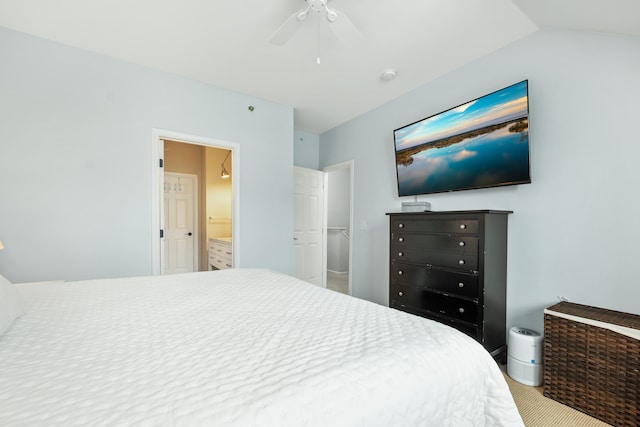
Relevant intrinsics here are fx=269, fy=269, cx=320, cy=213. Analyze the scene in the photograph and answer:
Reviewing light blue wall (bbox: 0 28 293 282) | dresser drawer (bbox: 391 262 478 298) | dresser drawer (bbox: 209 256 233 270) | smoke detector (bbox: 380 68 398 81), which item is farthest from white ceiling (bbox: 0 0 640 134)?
dresser drawer (bbox: 209 256 233 270)

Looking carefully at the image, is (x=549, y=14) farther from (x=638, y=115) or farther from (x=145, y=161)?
(x=145, y=161)

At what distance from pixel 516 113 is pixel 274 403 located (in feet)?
8.39

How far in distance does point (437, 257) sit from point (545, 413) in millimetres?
1189

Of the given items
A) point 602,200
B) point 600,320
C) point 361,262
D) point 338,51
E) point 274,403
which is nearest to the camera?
point 274,403

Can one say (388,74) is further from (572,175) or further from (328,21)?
(572,175)

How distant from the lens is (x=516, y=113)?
6.97 feet

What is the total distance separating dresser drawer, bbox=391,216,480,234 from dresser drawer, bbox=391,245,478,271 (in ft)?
0.62

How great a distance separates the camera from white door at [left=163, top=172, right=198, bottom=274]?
15.6 feet

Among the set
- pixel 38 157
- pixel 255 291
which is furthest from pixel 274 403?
pixel 38 157

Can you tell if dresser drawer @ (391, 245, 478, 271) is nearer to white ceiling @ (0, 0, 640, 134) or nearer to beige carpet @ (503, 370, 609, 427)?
beige carpet @ (503, 370, 609, 427)

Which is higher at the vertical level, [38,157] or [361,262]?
[38,157]

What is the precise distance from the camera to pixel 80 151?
2420 millimetres

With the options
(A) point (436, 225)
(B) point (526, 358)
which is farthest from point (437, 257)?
(B) point (526, 358)

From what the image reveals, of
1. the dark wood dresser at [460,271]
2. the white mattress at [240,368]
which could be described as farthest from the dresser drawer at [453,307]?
the white mattress at [240,368]
